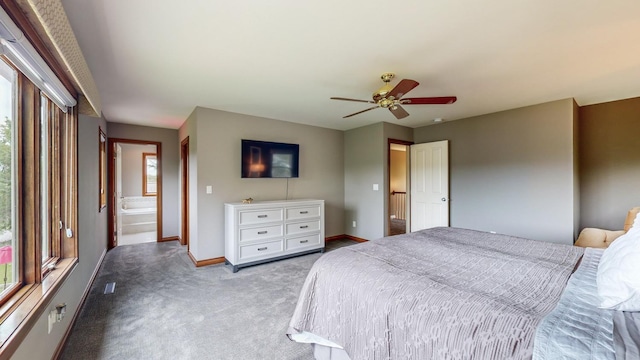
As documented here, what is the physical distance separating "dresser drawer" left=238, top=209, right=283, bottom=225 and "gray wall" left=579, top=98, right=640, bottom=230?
4.40 metres

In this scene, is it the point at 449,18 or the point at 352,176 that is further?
the point at 352,176

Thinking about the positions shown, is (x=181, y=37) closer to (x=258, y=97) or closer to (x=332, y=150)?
(x=258, y=97)

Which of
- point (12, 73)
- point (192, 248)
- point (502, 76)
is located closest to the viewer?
point (12, 73)

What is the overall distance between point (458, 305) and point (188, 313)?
2.35 metres

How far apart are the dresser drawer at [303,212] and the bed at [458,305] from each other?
2.07 metres

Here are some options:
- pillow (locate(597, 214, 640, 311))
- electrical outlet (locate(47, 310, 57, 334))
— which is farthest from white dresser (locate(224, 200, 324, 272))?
pillow (locate(597, 214, 640, 311))

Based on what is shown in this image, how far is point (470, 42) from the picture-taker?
1.95 m

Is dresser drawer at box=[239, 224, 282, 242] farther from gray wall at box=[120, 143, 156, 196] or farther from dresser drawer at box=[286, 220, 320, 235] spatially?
gray wall at box=[120, 143, 156, 196]

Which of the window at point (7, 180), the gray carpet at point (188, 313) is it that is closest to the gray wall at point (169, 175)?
the gray carpet at point (188, 313)

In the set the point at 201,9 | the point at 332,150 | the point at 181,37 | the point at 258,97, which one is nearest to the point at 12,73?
the point at 181,37

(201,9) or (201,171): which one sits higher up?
(201,9)

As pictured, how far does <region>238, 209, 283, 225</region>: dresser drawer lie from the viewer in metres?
3.51

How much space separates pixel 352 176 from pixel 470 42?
3.39m

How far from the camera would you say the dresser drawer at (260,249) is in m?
3.50
